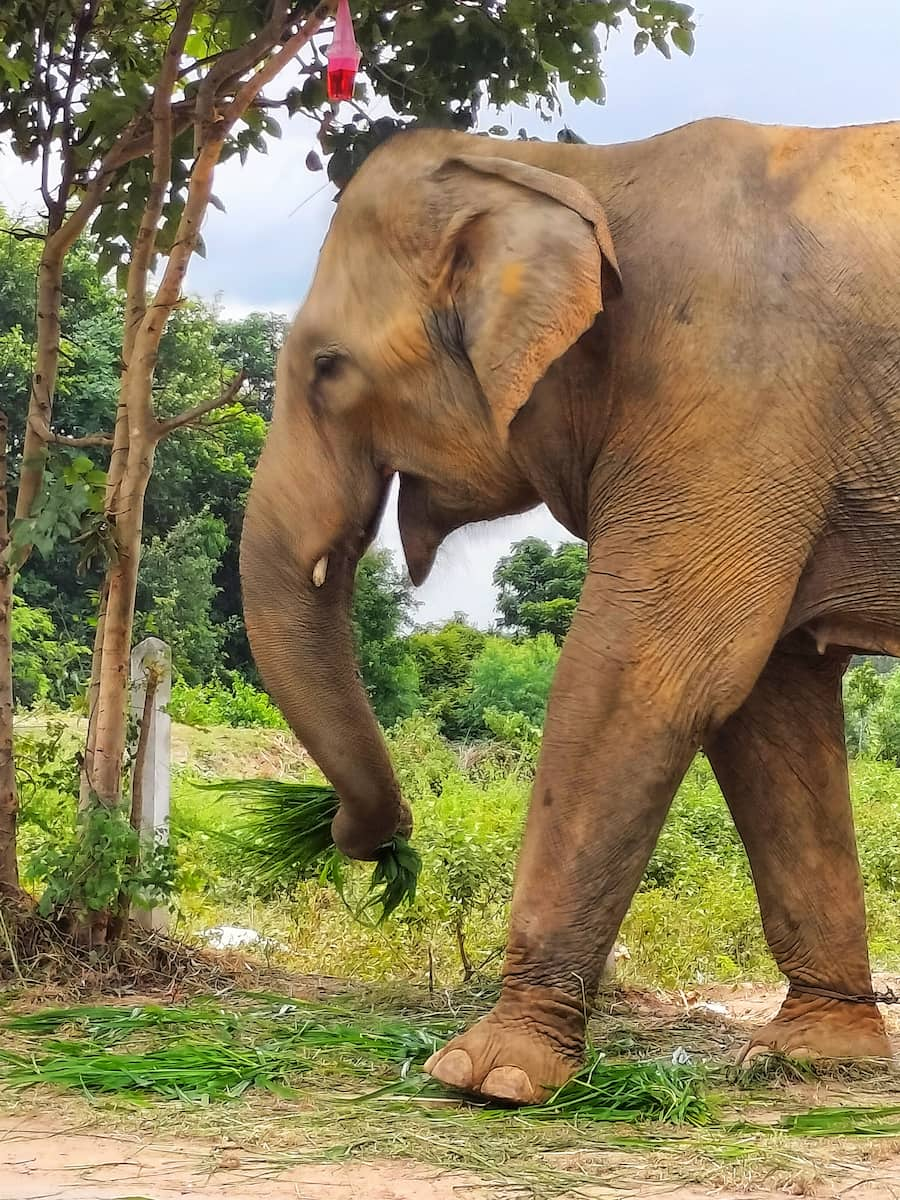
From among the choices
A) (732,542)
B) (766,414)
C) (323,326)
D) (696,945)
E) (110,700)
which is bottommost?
(696,945)

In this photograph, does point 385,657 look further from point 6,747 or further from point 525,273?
point 525,273

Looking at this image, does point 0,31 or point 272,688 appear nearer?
point 272,688

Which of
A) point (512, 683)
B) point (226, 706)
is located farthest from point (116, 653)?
point (226, 706)

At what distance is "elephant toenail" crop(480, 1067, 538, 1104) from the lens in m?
3.04

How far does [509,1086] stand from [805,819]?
4.55 ft

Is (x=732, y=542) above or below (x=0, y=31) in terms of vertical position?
below

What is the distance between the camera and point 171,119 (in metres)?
4.80

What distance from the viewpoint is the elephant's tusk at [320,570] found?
392 centimetres

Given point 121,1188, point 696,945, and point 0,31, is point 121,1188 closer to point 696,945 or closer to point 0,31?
point 0,31

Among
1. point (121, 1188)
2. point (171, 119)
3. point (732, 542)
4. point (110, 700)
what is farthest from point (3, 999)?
point (171, 119)

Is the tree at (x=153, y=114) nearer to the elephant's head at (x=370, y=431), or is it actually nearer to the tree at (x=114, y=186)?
the tree at (x=114, y=186)

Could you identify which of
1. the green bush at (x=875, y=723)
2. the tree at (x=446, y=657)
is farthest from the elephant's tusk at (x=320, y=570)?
the tree at (x=446, y=657)

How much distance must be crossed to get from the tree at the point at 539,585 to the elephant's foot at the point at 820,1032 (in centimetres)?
1613

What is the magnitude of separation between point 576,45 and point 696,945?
371 centimetres
